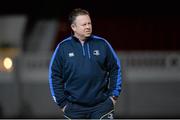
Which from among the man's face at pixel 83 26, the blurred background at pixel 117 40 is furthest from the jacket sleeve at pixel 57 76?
the blurred background at pixel 117 40

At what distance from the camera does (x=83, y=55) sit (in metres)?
3.54

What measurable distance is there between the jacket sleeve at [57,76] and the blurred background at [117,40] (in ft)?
11.6

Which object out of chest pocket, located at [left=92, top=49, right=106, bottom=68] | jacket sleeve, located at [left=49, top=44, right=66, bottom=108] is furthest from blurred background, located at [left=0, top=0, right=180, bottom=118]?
chest pocket, located at [left=92, top=49, right=106, bottom=68]

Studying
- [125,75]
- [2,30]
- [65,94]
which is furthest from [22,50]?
[65,94]

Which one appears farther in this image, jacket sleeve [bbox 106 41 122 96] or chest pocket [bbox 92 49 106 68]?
jacket sleeve [bbox 106 41 122 96]

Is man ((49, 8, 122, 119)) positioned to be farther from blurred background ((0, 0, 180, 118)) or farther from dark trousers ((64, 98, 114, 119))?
blurred background ((0, 0, 180, 118))

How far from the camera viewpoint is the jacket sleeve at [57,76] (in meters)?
3.62

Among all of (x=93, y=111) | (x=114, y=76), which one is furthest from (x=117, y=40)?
(x=93, y=111)

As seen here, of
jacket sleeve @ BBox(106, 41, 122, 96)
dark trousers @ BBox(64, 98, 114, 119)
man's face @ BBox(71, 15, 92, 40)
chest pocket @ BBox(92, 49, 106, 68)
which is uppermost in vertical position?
man's face @ BBox(71, 15, 92, 40)

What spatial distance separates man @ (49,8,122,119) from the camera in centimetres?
354

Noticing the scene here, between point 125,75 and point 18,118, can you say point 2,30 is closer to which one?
point 18,118

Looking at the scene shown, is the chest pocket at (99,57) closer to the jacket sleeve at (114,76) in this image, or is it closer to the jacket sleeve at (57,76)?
the jacket sleeve at (114,76)

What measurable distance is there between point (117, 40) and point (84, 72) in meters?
3.81

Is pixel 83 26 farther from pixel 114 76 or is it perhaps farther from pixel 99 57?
pixel 114 76
